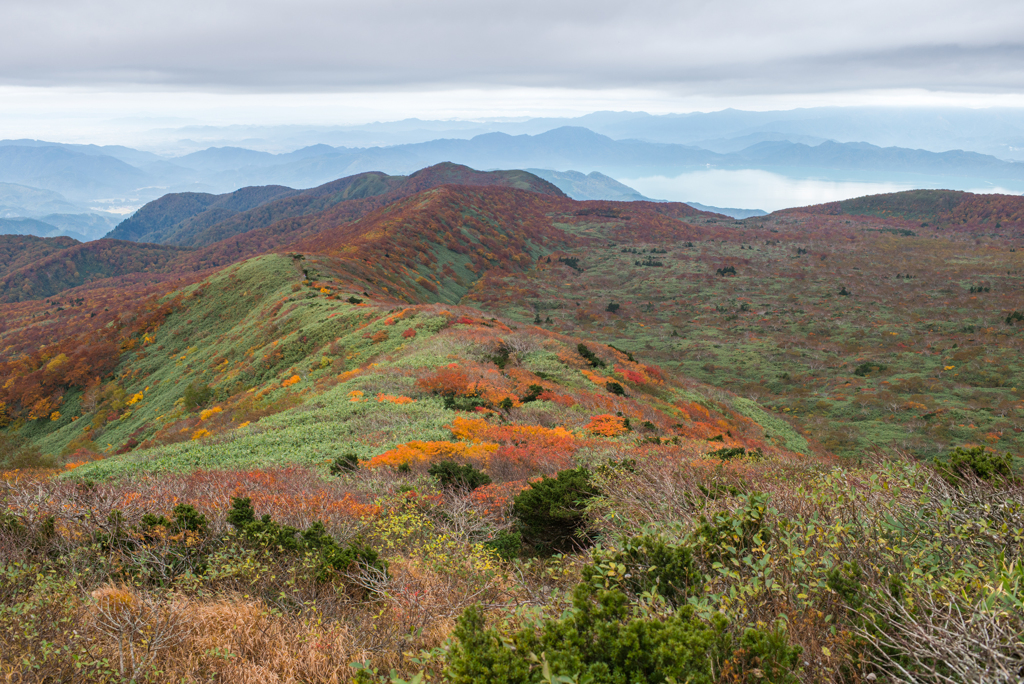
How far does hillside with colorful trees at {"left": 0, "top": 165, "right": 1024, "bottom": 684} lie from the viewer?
12.2 ft

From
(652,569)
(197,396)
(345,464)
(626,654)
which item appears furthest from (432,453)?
(197,396)

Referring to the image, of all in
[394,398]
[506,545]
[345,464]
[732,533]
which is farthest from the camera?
[394,398]

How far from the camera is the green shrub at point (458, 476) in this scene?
Result: 10.9 m

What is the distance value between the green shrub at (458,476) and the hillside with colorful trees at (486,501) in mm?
90

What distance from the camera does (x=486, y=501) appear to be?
976 cm

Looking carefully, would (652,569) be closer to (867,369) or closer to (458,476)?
(458,476)

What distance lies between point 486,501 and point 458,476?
1.53m

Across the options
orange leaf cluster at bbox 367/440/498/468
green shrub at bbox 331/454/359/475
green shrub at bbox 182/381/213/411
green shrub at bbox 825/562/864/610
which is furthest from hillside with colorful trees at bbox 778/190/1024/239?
green shrub at bbox 182/381/213/411

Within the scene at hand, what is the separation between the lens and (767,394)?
38000 millimetres

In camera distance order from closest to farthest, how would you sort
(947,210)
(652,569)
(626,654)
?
(626,654) → (652,569) → (947,210)

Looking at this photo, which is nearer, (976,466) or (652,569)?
(652,569)

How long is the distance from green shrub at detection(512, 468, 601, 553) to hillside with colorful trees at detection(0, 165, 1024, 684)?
6cm

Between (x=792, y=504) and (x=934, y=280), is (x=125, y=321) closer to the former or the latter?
(x=792, y=504)

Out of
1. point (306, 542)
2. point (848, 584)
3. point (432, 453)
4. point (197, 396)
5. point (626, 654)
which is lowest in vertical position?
point (197, 396)
